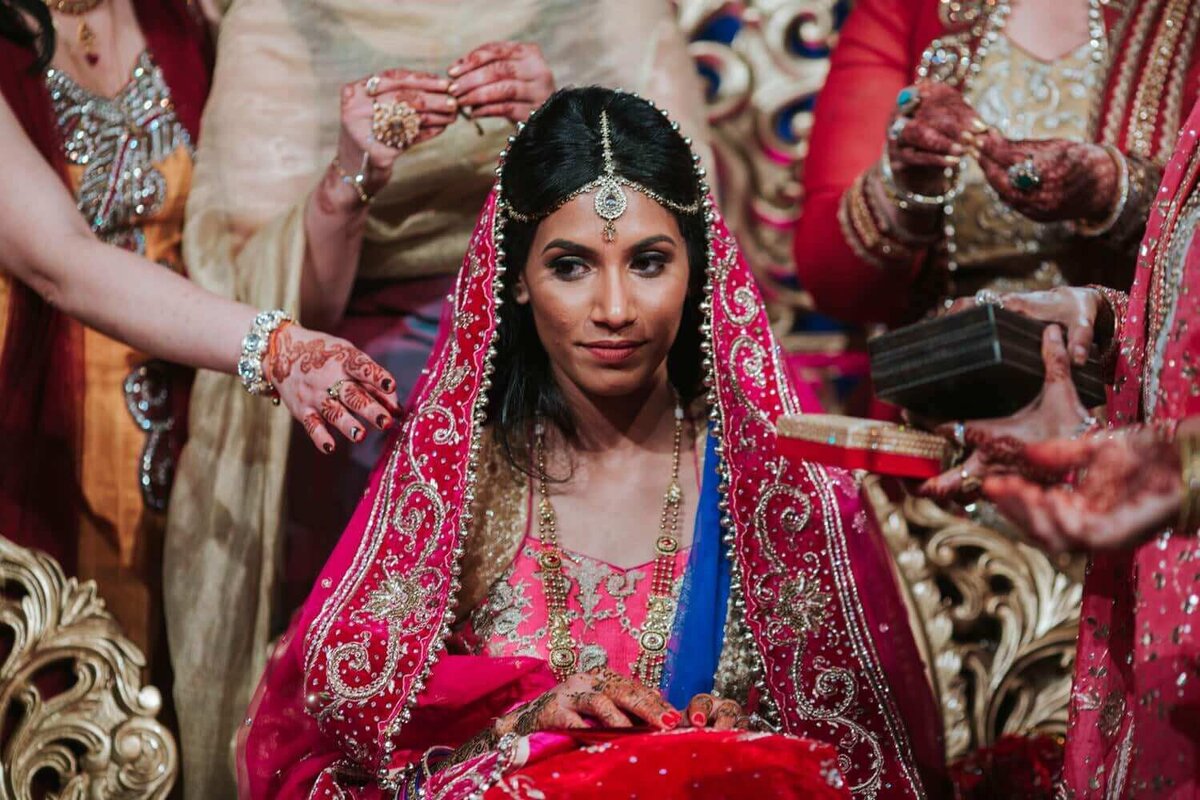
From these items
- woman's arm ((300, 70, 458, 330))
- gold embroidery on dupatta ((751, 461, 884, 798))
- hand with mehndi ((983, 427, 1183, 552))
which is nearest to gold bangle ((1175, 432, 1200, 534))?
hand with mehndi ((983, 427, 1183, 552))

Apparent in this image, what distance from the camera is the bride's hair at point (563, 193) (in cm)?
199

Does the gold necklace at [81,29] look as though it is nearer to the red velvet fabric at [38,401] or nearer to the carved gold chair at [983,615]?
the red velvet fabric at [38,401]

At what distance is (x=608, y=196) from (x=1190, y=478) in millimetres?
886

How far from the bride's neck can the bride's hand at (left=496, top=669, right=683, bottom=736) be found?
407 millimetres

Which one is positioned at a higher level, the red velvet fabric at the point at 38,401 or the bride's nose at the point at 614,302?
the bride's nose at the point at 614,302

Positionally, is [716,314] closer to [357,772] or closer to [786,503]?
[786,503]

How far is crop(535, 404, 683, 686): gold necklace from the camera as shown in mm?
1946

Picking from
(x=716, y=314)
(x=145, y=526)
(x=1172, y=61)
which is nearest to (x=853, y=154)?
(x=1172, y=61)

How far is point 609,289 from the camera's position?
6.34 ft

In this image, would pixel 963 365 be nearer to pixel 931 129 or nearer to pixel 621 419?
pixel 621 419

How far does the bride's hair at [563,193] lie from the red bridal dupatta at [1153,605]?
61cm

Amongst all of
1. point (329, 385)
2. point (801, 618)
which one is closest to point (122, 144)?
point (329, 385)

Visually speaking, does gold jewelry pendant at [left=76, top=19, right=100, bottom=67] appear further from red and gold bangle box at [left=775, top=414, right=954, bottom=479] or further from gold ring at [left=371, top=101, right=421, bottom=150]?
red and gold bangle box at [left=775, top=414, right=954, bottom=479]

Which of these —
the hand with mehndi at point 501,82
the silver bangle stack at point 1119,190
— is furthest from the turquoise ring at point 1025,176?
the hand with mehndi at point 501,82
